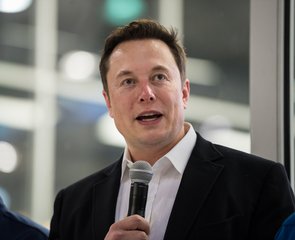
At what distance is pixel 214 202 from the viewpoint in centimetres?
219

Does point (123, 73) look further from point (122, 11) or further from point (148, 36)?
point (122, 11)

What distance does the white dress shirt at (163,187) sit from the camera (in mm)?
2258

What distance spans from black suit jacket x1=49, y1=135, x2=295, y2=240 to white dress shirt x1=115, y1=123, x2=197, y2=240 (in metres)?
0.03

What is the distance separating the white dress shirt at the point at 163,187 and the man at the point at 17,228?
42 centimetres

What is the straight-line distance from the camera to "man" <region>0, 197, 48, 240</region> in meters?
2.56

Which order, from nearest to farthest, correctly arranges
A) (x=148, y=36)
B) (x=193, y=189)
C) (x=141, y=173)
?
1. (x=141, y=173)
2. (x=193, y=189)
3. (x=148, y=36)

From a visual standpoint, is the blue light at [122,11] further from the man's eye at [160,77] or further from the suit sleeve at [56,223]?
the suit sleeve at [56,223]

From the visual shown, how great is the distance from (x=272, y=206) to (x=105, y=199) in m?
0.66

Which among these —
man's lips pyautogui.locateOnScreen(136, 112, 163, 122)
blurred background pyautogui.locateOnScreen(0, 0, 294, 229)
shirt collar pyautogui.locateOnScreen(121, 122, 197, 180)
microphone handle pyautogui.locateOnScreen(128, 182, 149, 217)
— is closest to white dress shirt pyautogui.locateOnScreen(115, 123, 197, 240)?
shirt collar pyautogui.locateOnScreen(121, 122, 197, 180)

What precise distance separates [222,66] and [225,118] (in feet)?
0.89

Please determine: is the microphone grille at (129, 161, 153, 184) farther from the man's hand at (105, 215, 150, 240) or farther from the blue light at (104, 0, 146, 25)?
the blue light at (104, 0, 146, 25)

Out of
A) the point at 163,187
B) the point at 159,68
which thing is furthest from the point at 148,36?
the point at 163,187

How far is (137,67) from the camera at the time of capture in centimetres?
238

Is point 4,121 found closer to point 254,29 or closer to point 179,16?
point 179,16
